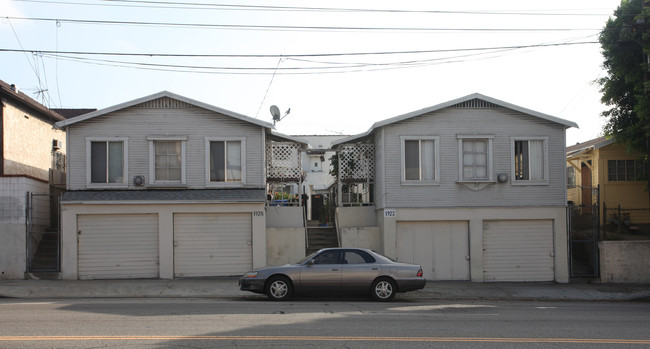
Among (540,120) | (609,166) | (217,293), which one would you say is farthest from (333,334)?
(609,166)

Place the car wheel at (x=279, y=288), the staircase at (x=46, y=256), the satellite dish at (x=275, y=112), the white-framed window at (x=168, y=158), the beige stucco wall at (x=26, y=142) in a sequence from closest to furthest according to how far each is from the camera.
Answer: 1. the car wheel at (x=279, y=288)
2. the staircase at (x=46, y=256)
3. the white-framed window at (x=168, y=158)
4. the beige stucco wall at (x=26, y=142)
5. the satellite dish at (x=275, y=112)

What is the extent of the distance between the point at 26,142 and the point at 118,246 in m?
7.22

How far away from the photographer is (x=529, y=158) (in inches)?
849

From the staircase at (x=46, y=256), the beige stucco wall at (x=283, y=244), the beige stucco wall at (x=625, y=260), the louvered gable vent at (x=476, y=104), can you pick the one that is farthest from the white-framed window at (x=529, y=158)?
the staircase at (x=46, y=256)

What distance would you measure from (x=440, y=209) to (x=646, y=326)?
9.78 meters

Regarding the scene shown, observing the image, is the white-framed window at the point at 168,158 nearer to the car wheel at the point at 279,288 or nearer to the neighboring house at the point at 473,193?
the neighboring house at the point at 473,193

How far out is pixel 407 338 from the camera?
31.6 feet

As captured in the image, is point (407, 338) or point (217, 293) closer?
point (407, 338)

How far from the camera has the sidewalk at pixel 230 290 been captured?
17.0 metres

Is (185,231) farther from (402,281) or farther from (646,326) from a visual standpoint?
(646,326)

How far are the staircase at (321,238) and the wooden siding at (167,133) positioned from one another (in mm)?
3214

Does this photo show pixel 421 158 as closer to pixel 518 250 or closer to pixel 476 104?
pixel 476 104

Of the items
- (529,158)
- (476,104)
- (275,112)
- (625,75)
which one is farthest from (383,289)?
(625,75)

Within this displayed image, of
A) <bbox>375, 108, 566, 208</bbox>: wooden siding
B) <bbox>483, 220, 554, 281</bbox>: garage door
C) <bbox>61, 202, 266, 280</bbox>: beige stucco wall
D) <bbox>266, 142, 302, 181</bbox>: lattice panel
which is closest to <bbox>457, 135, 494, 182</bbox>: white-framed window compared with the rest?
<bbox>375, 108, 566, 208</bbox>: wooden siding
